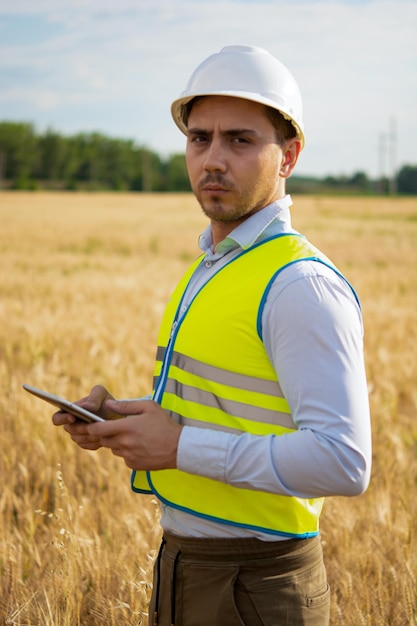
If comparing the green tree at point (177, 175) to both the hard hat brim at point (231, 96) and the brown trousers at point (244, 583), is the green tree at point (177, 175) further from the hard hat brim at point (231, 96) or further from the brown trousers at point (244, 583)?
the brown trousers at point (244, 583)

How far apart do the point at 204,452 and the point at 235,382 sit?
190 mm

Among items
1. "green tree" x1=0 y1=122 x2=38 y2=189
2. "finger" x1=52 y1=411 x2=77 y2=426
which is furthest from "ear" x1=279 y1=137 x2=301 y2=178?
"green tree" x1=0 y1=122 x2=38 y2=189

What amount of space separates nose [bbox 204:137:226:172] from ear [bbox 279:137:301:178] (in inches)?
7.0

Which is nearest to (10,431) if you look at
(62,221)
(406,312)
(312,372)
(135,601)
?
(135,601)

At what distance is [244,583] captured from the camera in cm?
179

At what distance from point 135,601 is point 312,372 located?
139 centimetres

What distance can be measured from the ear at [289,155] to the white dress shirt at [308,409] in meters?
0.38

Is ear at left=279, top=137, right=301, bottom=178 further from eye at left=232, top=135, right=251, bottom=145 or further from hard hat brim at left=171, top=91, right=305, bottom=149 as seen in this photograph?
eye at left=232, top=135, right=251, bottom=145

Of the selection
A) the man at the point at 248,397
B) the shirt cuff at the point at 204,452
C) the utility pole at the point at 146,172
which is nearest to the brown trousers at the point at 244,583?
the man at the point at 248,397

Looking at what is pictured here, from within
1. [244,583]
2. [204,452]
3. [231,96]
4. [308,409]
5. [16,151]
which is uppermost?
[16,151]

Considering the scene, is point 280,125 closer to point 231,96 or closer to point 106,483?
point 231,96

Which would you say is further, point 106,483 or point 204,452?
point 106,483

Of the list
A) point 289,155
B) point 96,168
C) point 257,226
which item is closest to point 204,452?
point 257,226

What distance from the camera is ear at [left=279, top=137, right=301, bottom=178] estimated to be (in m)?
1.94
